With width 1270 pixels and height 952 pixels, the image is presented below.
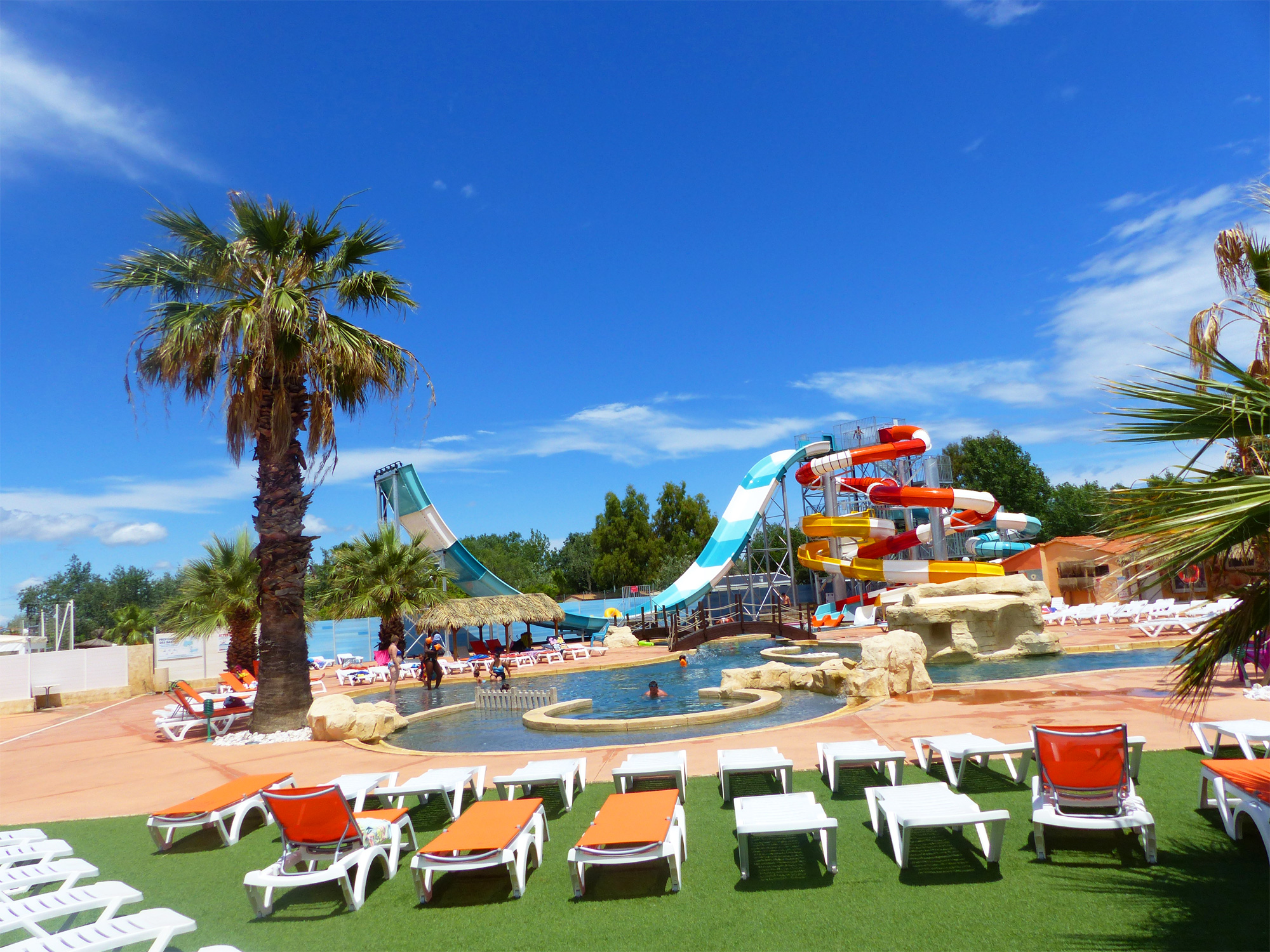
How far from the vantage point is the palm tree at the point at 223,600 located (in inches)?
741

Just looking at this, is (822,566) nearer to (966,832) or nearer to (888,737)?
(888,737)

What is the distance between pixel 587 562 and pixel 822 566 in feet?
135

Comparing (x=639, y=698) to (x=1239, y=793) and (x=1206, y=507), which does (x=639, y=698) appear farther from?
(x=1206, y=507)

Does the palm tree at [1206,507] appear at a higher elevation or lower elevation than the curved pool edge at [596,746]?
higher

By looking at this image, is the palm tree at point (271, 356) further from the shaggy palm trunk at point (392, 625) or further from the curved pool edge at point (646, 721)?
the shaggy palm trunk at point (392, 625)

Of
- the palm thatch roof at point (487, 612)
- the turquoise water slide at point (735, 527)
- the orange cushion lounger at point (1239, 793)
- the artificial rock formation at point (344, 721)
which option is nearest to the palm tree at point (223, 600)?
the palm thatch roof at point (487, 612)

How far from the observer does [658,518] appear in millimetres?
61281

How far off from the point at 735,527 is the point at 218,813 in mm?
30757

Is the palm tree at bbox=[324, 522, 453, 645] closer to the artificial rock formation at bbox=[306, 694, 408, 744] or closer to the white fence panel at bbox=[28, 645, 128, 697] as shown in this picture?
the white fence panel at bbox=[28, 645, 128, 697]

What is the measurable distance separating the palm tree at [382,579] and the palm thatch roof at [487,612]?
2.55 ft

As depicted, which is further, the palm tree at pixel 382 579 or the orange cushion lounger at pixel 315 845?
the palm tree at pixel 382 579

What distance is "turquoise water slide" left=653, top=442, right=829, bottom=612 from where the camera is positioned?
1297 inches

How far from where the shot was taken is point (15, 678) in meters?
20.2

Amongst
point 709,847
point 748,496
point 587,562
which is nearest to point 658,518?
point 587,562
